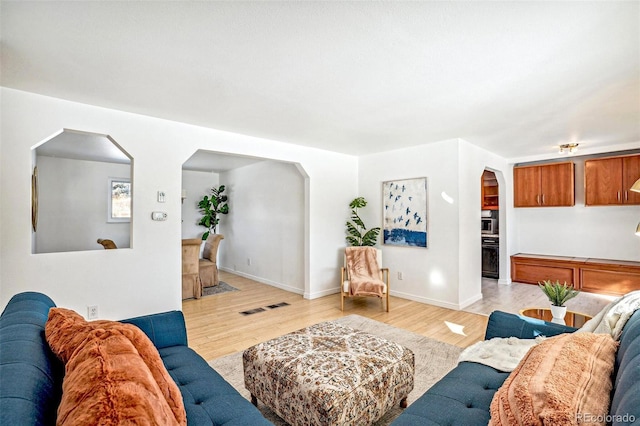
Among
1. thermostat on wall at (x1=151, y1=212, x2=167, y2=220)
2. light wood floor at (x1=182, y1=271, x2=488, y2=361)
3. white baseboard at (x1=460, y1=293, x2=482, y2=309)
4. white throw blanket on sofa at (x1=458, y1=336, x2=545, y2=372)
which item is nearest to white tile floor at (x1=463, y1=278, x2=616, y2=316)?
white baseboard at (x1=460, y1=293, x2=482, y2=309)

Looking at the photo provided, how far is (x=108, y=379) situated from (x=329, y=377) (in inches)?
47.9

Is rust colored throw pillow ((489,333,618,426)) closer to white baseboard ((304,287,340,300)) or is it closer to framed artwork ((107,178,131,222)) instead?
white baseboard ((304,287,340,300))

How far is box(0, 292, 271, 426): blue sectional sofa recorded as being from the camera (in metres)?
0.77

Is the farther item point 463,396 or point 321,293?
point 321,293

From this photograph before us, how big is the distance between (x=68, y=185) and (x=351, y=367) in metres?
7.06

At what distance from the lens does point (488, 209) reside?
6.66m

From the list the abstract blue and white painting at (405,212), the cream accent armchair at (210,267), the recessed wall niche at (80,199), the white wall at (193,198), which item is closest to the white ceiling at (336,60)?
the abstract blue and white painting at (405,212)

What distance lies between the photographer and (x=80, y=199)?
6.42 meters

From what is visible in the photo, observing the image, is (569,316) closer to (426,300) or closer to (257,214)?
(426,300)

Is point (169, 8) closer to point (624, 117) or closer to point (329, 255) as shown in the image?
point (329, 255)

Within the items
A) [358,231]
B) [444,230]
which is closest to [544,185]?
[444,230]

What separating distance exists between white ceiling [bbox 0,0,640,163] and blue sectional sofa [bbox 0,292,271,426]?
1.61 meters

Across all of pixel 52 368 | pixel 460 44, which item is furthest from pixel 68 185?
pixel 460 44

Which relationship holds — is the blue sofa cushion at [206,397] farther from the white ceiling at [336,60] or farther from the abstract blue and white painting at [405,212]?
the abstract blue and white painting at [405,212]
